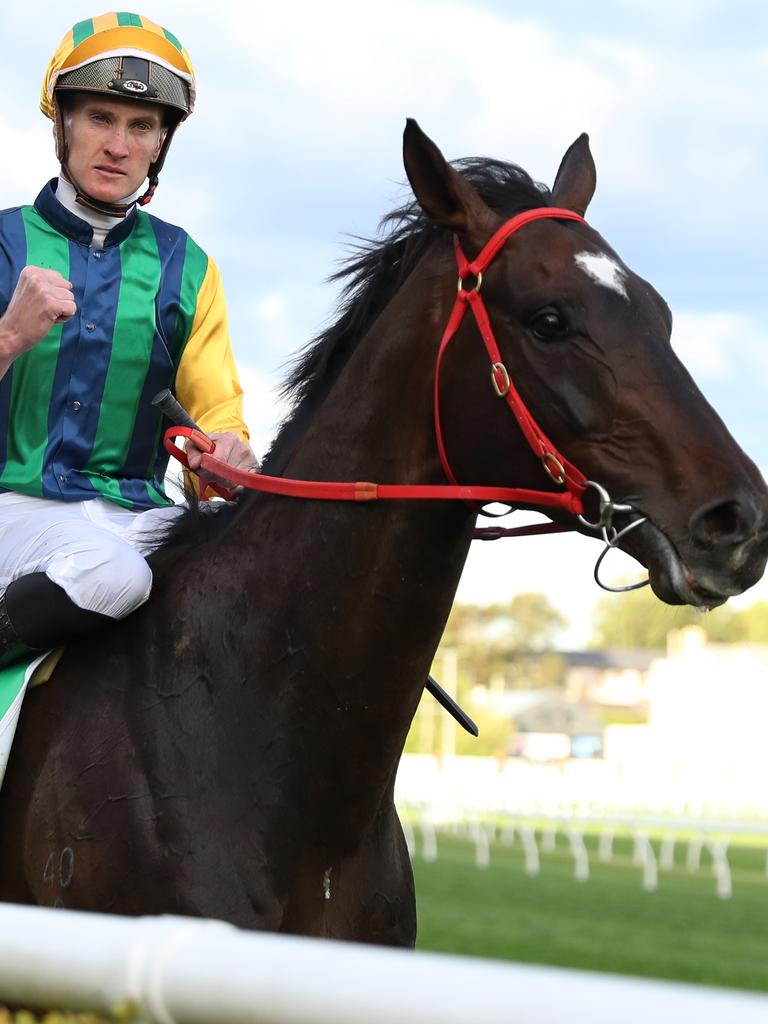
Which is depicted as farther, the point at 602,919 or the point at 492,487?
the point at 602,919

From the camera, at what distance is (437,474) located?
2844mm

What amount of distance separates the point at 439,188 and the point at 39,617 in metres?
1.25

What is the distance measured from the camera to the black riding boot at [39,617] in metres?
2.92

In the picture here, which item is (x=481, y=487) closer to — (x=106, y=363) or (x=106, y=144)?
(x=106, y=363)

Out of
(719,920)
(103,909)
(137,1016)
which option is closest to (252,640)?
(103,909)

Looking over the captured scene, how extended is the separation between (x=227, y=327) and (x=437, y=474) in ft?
3.55

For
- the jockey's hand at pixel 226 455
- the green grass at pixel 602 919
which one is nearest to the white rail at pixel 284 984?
the jockey's hand at pixel 226 455

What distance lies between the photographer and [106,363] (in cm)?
336

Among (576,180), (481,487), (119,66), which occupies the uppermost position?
(119,66)

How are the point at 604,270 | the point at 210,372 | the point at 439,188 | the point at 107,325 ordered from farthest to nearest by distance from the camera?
the point at 210,372 < the point at 107,325 < the point at 439,188 < the point at 604,270

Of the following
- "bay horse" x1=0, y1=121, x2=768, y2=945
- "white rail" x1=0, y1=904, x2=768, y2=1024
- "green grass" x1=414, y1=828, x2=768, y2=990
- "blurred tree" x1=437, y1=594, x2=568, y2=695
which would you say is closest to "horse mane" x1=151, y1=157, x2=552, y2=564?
"bay horse" x1=0, y1=121, x2=768, y2=945

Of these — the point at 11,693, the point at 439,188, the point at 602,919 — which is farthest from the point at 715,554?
the point at 602,919

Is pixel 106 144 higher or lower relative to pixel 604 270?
higher

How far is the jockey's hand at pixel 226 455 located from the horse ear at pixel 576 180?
0.96m
